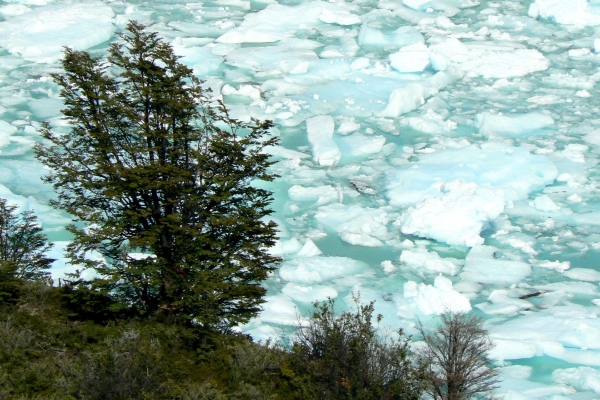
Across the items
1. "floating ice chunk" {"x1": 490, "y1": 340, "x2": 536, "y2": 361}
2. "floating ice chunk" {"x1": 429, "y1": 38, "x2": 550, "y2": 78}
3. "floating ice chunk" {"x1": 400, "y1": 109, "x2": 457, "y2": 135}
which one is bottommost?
"floating ice chunk" {"x1": 490, "y1": 340, "x2": 536, "y2": 361}

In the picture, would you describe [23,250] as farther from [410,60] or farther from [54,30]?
[54,30]

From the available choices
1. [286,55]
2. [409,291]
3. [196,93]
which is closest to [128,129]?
[196,93]

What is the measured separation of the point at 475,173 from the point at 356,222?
3228mm

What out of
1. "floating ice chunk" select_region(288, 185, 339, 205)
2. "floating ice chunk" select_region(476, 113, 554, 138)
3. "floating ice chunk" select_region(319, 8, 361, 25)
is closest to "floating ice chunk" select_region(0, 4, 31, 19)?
"floating ice chunk" select_region(319, 8, 361, 25)

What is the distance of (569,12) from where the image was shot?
2345cm

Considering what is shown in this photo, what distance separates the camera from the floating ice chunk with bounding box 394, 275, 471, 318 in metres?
11.0

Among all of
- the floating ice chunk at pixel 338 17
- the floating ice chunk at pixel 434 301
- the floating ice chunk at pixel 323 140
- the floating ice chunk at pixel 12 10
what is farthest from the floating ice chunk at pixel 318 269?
the floating ice chunk at pixel 12 10

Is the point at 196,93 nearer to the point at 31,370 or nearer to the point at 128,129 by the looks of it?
the point at 128,129

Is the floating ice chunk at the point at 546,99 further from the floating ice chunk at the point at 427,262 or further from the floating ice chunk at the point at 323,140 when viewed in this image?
the floating ice chunk at the point at 427,262

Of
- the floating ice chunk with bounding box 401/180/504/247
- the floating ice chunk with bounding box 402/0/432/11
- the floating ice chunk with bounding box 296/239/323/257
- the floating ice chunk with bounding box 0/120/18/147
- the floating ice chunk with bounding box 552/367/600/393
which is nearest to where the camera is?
the floating ice chunk with bounding box 552/367/600/393

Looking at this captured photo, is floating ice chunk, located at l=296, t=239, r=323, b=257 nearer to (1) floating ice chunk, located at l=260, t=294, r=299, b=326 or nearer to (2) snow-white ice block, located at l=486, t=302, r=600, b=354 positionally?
(1) floating ice chunk, located at l=260, t=294, r=299, b=326

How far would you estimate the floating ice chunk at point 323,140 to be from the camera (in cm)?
1562

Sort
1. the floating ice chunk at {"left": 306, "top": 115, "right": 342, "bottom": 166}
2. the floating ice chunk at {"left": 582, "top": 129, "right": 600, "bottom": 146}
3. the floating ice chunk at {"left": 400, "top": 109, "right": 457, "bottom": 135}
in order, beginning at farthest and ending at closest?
the floating ice chunk at {"left": 400, "top": 109, "right": 457, "bottom": 135} < the floating ice chunk at {"left": 582, "top": 129, "right": 600, "bottom": 146} < the floating ice chunk at {"left": 306, "top": 115, "right": 342, "bottom": 166}

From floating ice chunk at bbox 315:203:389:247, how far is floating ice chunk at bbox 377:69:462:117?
15.0ft
